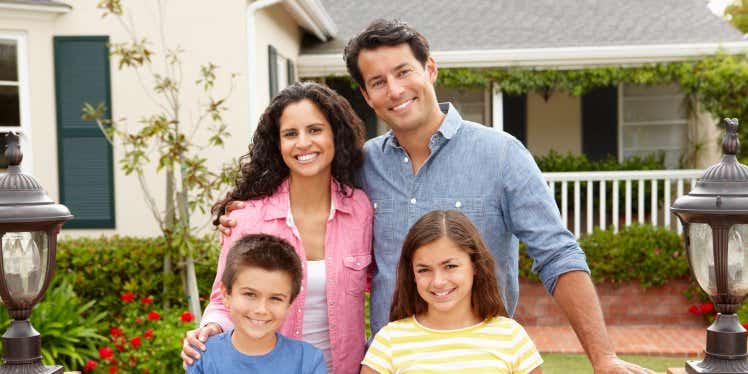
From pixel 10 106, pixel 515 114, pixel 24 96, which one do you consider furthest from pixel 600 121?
pixel 10 106

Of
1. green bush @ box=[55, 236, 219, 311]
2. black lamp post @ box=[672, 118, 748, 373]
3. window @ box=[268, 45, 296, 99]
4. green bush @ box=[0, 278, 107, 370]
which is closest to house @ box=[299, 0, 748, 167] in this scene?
window @ box=[268, 45, 296, 99]

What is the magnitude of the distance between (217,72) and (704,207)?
209 inches

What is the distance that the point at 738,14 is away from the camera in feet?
88.3

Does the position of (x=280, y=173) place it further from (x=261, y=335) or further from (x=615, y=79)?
(x=615, y=79)

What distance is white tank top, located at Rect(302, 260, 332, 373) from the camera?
246 cm

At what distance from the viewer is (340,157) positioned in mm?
2564

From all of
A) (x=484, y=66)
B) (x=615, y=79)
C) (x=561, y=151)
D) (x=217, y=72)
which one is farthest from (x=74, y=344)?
(x=561, y=151)

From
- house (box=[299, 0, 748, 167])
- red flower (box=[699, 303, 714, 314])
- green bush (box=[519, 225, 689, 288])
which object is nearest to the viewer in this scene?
red flower (box=[699, 303, 714, 314])

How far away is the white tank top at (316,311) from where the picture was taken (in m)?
2.46

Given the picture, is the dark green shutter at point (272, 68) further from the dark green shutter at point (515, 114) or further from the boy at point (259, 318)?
the boy at point (259, 318)

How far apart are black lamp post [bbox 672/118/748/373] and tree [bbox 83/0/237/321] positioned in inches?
157

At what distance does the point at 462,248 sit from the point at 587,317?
42 centimetres

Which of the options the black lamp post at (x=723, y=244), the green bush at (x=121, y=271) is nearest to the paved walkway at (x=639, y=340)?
the green bush at (x=121, y=271)

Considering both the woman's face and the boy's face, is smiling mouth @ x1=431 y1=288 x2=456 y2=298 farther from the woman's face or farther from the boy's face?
the woman's face
